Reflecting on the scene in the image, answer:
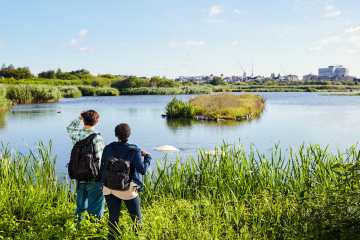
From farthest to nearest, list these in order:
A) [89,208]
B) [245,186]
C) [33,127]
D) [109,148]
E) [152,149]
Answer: [33,127]
[152,149]
[245,186]
[89,208]
[109,148]

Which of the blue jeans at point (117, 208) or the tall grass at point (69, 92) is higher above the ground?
the tall grass at point (69, 92)

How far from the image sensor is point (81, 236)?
280 centimetres

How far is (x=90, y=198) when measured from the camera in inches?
122

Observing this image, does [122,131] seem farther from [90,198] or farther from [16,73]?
[16,73]

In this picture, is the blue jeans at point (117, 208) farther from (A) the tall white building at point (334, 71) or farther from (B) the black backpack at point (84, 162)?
(A) the tall white building at point (334, 71)

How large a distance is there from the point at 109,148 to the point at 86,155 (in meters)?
0.27

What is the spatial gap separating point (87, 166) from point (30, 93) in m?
Answer: 30.1

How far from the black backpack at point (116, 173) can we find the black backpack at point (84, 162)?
0.31 m

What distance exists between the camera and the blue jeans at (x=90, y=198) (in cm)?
304

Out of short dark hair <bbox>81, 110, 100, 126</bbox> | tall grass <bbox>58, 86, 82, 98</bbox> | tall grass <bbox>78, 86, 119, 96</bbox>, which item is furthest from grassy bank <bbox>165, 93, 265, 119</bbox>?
tall grass <bbox>78, 86, 119, 96</bbox>

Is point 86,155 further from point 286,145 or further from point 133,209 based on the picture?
point 286,145

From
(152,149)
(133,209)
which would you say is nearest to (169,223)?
(133,209)

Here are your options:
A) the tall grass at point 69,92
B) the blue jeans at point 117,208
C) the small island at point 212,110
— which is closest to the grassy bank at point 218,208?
the blue jeans at point 117,208

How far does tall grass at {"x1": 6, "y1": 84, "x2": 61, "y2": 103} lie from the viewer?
2820 cm
